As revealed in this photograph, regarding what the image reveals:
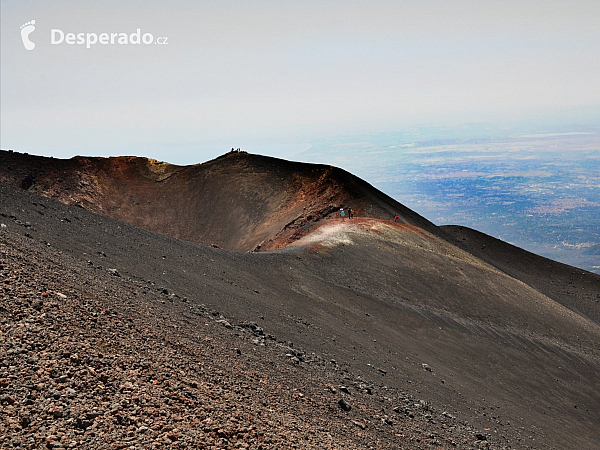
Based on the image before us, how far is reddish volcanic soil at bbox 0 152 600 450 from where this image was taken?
788 centimetres

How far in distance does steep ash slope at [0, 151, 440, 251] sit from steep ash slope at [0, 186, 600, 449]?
8.92m

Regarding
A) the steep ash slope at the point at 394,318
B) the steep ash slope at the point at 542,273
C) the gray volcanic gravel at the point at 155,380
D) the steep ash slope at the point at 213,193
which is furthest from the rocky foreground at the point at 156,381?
the steep ash slope at the point at 542,273

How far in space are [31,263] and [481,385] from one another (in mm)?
16690

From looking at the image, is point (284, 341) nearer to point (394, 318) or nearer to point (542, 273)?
point (394, 318)

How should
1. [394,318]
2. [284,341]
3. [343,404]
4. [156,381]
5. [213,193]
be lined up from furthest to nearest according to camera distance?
[213,193] → [394,318] → [284,341] → [343,404] → [156,381]

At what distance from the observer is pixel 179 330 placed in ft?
40.0

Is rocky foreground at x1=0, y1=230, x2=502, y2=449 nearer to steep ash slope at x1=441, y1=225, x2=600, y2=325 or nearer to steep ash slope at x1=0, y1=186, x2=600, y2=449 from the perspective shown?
steep ash slope at x1=0, y1=186, x2=600, y2=449

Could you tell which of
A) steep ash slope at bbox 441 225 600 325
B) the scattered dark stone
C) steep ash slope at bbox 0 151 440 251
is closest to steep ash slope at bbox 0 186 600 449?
the scattered dark stone

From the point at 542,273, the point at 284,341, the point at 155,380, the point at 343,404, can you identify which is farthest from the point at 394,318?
the point at 542,273

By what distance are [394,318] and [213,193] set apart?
33.0m

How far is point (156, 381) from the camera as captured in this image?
872cm

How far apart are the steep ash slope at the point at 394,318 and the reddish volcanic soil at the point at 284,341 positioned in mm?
110

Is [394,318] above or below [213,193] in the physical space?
below

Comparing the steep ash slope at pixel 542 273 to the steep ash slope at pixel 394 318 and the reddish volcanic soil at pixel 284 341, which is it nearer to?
the reddish volcanic soil at pixel 284 341
